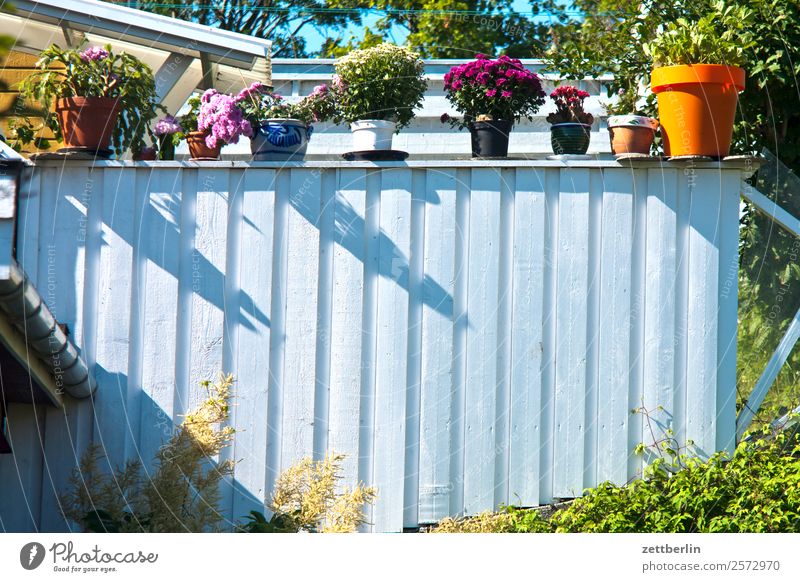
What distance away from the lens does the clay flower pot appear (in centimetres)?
550

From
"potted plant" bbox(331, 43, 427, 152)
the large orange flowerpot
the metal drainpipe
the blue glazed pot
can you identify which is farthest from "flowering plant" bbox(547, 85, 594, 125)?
the metal drainpipe

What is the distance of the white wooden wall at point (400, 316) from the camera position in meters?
5.39

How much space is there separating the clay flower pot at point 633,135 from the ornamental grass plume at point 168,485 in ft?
8.31

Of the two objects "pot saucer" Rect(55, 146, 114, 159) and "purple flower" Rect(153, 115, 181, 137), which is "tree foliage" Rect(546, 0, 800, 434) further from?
"pot saucer" Rect(55, 146, 114, 159)

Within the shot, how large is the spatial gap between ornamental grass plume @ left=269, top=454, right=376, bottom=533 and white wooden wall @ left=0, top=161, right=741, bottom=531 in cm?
14

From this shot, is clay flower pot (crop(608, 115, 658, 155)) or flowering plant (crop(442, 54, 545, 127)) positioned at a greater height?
flowering plant (crop(442, 54, 545, 127))

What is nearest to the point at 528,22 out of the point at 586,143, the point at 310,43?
the point at 310,43

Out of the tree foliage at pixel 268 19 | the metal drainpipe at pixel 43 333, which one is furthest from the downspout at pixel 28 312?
the tree foliage at pixel 268 19

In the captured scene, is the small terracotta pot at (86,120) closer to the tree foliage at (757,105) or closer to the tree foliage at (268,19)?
the tree foliage at (757,105)

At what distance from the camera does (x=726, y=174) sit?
541 centimetres

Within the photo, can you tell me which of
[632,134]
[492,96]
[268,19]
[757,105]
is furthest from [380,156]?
[268,19]

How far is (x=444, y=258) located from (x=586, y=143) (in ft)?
3.50

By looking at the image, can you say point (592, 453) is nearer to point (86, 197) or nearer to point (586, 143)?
point (586, 143)

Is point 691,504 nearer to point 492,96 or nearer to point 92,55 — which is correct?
point 492,96
